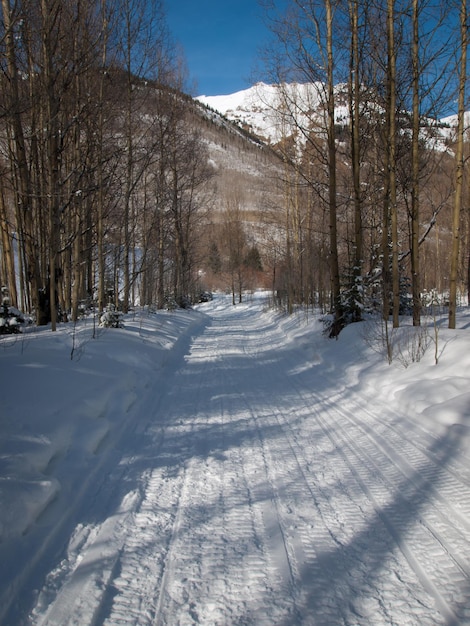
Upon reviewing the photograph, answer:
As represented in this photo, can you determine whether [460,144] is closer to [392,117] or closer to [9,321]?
[392,117]

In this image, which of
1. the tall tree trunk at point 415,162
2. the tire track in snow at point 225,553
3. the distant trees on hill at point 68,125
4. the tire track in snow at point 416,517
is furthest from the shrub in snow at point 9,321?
the tall tree trunk at point 415,162

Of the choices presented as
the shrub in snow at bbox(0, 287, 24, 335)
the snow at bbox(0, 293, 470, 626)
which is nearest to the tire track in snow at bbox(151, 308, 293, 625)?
the snow at bbox(0, 293, 470, 626)

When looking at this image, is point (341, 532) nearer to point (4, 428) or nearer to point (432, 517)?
point (432, 517)

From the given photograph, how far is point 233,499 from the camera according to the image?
3.34 m

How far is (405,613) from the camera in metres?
2.11

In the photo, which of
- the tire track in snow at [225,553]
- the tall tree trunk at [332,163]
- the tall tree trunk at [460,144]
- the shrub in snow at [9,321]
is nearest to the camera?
the tire track in snow at [225,553]

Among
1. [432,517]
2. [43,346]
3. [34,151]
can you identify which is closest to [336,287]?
[43,346]

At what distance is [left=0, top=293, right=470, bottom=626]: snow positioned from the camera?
88.4 inches

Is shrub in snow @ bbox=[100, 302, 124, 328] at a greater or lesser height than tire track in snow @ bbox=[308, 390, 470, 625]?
greater

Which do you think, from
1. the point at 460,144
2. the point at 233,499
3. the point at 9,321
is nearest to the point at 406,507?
the point at 233,499

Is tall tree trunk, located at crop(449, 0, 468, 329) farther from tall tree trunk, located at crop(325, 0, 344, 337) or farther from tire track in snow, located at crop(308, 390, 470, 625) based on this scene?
tire track in snow, located at crop(308, 390, 470, 625)

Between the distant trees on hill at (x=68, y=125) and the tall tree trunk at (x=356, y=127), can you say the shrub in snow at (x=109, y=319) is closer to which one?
the distant trees on hill at (x=68, y=125)

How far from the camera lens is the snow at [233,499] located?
2.24 m

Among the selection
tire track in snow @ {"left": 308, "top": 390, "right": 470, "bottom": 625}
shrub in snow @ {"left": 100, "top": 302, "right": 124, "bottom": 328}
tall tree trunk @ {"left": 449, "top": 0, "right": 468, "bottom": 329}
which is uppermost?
tall tree trunk @ {"left": 449, "top": 0, "right": 468, "bottom": 329}
